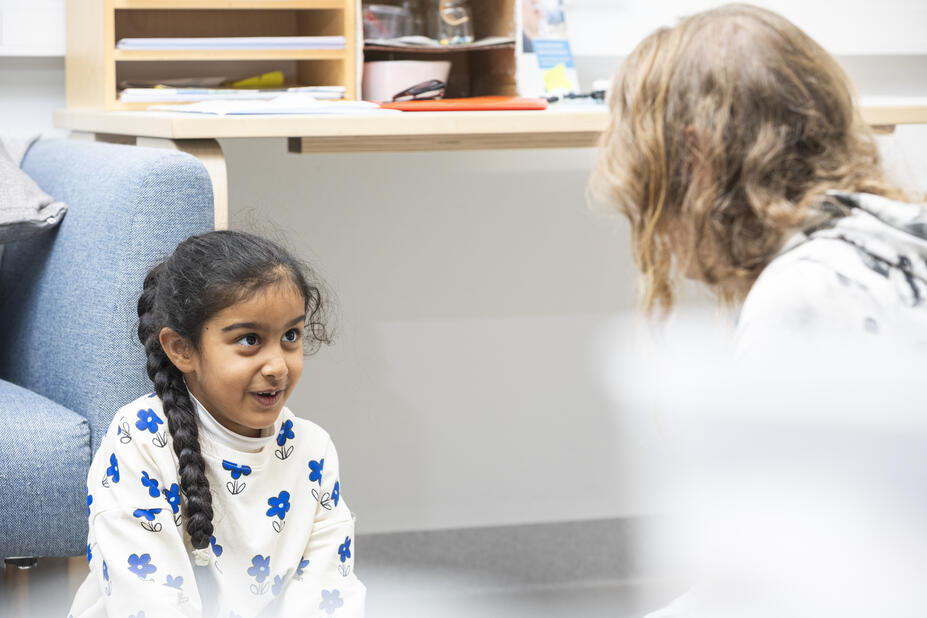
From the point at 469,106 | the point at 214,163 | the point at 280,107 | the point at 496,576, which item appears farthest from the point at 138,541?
the point at 496,576

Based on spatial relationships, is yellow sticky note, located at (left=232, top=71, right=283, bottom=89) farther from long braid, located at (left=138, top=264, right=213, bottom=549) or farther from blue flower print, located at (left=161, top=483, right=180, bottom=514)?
blue flower print, located at (left=161, top=483, right=180, bottom=514)

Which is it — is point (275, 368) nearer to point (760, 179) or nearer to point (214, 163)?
Result: point (214, 163)

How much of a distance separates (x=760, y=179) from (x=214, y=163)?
0.71 meters

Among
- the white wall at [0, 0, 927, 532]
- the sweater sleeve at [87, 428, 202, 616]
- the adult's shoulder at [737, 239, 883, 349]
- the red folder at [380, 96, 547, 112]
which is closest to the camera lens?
the adult's shoulder at [737, 239, 883, 349]

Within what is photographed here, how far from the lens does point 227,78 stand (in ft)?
6.04

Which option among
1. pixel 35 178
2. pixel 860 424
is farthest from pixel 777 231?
pixel 35 178

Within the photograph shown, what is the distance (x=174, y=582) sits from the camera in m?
1.04

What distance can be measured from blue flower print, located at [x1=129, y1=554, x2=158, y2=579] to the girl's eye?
224 millimetres

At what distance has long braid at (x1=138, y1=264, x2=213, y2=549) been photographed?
106 centimetres

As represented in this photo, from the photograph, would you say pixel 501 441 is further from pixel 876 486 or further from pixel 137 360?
pixel 876 486

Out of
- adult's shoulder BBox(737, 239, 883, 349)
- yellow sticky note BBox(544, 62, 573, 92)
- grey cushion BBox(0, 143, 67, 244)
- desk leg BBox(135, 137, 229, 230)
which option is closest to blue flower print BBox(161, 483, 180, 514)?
desk leg BBox(135, 137, 229, 230)

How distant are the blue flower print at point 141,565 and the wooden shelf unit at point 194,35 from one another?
2.66ft

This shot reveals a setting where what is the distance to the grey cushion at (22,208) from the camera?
4.31 ft

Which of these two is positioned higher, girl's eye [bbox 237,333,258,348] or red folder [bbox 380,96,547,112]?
red folder [bbox 380,96,547,112]
